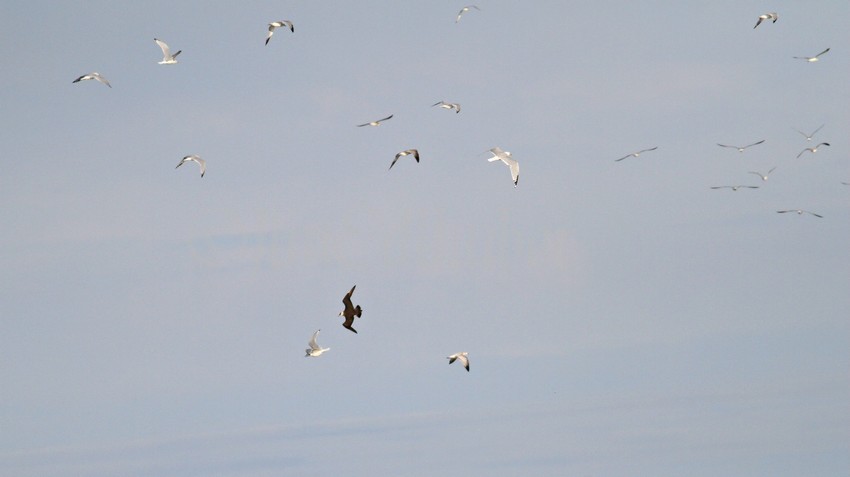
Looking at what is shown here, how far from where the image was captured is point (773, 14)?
127625 millimetres

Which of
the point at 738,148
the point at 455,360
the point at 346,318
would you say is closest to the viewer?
the point at 346,318

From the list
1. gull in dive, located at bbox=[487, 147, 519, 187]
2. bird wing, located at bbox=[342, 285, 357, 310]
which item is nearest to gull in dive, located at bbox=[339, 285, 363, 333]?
bird wing, located at bbox=[342, 285, 357, 310]

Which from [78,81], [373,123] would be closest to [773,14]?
[373,123]

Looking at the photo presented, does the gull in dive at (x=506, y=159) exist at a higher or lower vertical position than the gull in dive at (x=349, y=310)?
higher

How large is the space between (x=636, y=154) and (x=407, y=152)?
25.4m

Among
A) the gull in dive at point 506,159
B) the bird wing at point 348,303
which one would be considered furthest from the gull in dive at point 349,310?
the gull in dive at point 506,159

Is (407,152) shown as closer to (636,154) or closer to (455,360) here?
(455,360)

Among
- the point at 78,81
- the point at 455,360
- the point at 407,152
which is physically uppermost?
the point at 78,81

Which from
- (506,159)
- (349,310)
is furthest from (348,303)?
(506,159)

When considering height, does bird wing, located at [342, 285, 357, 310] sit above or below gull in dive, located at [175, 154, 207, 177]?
below

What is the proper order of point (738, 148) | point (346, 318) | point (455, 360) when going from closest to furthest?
point (346, 318) → point (455, 360) → point (738, 148)

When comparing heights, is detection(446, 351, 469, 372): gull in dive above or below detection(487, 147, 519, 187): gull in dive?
below

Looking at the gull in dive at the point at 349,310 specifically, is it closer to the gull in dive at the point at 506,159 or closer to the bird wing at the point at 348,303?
the bird wing at the point at 348,303

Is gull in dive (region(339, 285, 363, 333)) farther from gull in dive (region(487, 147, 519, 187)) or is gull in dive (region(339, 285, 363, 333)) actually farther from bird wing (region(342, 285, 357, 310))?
gull in dive (region(487, 147, 519, 187))
